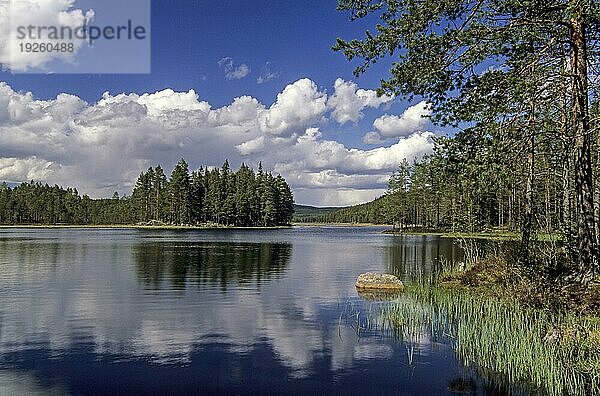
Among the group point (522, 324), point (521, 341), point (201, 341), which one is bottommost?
point (201, 341)

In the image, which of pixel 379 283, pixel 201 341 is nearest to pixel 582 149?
pixel 201 341

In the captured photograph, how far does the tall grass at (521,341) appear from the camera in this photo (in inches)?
409

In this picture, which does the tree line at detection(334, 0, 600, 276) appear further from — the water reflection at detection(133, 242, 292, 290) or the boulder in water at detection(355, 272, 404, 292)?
the water reflection at detection(133, 242, 292, 290)

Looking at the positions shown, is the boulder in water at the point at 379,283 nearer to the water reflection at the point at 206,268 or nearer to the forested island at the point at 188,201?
the water reflection at the point at 206,268

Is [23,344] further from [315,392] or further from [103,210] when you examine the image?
[103,210]

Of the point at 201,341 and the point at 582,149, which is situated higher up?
the point at 582,149

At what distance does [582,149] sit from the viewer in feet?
47.0

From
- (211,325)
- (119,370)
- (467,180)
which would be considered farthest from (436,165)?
(119,370)

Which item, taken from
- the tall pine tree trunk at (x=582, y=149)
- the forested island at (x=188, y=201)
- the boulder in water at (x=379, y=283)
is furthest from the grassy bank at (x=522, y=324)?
the forested island at (x=188, y=201)

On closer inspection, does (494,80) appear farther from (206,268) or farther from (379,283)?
(206,268)

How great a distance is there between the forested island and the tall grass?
12130cm

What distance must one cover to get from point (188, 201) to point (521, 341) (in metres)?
130

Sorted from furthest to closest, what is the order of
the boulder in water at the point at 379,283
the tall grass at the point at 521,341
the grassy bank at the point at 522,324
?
the boulder in water at the point at 379,283 → the grassy bank at the point at 522,324 → the tall grass at the point at 521,341

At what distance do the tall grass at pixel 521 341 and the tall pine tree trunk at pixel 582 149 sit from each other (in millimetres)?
2173
